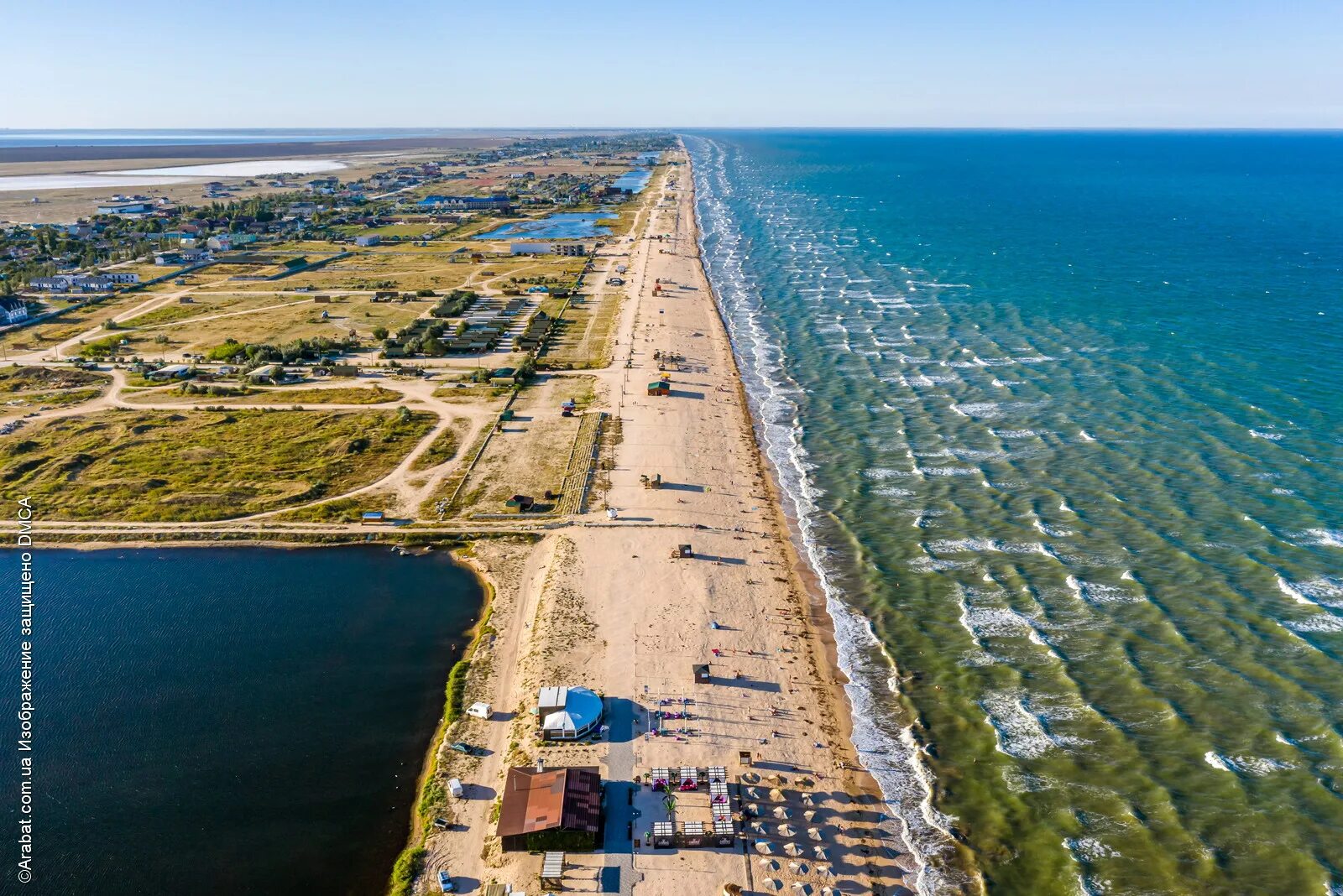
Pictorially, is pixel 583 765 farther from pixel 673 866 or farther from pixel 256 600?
pixel 256 600

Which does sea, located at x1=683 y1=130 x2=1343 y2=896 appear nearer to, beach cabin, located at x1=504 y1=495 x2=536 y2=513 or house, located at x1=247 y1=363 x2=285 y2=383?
beach cabin, located at x1=504 y1=495 x2=536 y2=513

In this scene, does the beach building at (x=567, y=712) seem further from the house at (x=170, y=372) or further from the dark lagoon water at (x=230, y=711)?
the house at (x=170, y=372)

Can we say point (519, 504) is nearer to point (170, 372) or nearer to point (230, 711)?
point (230, 711)

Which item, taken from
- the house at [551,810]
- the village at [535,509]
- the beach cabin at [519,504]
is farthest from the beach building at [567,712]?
the beach cabin at [519,504]

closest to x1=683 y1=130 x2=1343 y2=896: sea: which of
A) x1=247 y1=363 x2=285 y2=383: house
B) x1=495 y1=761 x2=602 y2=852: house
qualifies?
x1=495 y1=761 x2=602 y2=852: house

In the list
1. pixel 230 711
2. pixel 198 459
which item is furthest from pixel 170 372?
pixel 230 711

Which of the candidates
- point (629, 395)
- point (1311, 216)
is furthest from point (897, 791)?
point (1311, 216)
